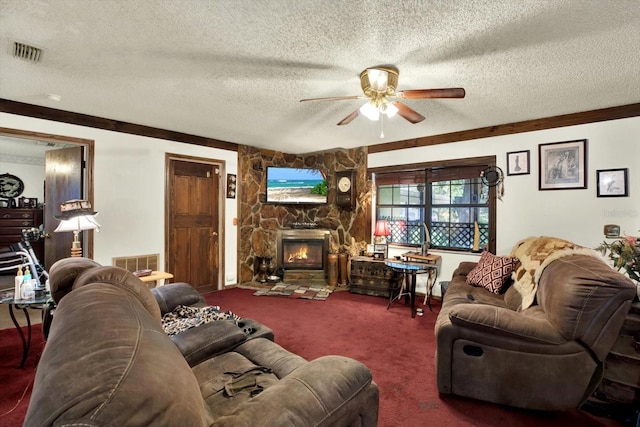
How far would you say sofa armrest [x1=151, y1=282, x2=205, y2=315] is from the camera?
2407 mm

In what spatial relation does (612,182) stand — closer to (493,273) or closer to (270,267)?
(493,273)

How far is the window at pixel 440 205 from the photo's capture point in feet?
13.9

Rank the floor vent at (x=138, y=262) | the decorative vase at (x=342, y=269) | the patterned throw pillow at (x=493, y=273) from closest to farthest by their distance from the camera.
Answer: the patterned throw pillow at (x=493, y=273)
the floor vent at (x=138, y=262)
the decorative vase at (x=342, y=269)

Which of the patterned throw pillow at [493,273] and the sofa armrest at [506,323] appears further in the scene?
the patterned throw pillow at [493,273]

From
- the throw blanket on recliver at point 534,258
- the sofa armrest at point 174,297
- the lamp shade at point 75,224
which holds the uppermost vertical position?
the lamp shade at point 75,224

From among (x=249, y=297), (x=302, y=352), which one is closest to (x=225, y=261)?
(x=249, y=297)

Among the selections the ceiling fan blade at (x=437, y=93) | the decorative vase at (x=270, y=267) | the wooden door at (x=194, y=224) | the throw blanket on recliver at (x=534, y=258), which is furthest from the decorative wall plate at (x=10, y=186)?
the throw blanket on recliver at (x=534, y=258)

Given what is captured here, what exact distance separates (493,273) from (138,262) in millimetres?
4328

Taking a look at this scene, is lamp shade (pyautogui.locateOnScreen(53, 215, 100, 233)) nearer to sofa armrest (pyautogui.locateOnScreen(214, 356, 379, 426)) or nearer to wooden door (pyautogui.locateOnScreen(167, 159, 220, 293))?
wooden door (pyautogui.locateOnScreen(167, 159, 220, 293))

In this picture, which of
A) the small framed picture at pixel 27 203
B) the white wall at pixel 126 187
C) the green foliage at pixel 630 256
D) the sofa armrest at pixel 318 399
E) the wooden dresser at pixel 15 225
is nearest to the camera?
the sofa armrest at pixel 318 399

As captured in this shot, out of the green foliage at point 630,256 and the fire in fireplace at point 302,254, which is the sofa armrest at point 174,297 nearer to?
the fire in fireplace at point 302,254

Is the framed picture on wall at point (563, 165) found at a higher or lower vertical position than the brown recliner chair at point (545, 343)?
higher

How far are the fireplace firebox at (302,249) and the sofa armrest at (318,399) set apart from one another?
13.5ft

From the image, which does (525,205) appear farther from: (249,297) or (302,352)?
(249,297)
